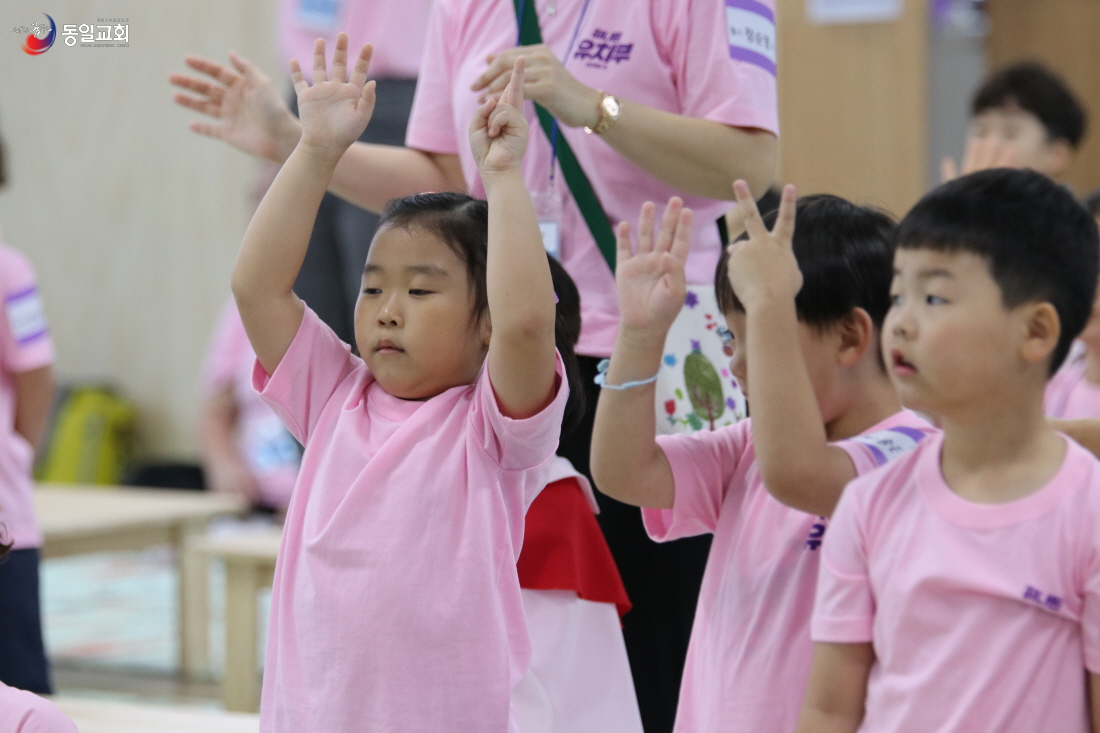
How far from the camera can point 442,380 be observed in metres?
1.51

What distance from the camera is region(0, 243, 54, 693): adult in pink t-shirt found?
265 centimetres

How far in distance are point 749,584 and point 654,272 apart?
0.37 meters

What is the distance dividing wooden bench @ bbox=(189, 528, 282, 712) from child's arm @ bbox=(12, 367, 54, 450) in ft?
3.02

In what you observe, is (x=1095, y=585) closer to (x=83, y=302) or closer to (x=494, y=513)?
(x=494, y=513)

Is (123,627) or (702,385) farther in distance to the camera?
(123,627)

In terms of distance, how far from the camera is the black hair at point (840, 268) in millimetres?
1537

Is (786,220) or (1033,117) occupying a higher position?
(1033,117)

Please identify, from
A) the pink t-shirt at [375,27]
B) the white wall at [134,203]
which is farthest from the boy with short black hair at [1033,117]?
the white wall at [134,203]

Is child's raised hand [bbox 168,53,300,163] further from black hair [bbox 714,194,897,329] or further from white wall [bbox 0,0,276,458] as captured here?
white wall [bbox 0,0,276,458]

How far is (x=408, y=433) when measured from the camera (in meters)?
1.44

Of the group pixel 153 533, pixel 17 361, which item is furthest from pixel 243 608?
pixel 17 361

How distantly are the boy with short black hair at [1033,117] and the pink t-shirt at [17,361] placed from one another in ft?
7.47

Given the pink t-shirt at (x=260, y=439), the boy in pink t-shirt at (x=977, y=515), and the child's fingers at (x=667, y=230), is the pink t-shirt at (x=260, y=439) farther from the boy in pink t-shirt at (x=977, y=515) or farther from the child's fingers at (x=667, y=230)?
the boy in pink t-shirt at (x=977, y=515)

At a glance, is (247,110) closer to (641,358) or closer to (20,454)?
(641,358)
